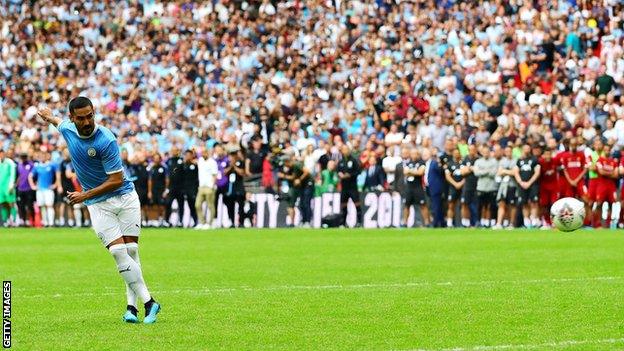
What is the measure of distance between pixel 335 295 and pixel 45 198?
24.9m

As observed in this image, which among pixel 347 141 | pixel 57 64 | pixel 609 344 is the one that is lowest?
pixel 609 344

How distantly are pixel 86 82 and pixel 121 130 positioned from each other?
4213 mm

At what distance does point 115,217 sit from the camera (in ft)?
42.0

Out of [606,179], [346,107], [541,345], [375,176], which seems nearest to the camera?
[541,345]

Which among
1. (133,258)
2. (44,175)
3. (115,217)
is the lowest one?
(133,258)

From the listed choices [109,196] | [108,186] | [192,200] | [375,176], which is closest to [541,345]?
[108,186]

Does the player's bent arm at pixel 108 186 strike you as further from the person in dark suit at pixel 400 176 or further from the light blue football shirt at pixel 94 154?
the person in dark suit at pixel 400 176

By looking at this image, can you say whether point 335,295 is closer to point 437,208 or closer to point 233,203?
point 437,208

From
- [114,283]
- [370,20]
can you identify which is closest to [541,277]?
[114,283]

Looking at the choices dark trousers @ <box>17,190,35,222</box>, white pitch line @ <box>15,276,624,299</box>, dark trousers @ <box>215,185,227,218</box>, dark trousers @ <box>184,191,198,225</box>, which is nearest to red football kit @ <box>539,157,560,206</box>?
dark trousers @ <box>215,185,227,218</box>

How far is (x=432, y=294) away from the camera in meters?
15.2

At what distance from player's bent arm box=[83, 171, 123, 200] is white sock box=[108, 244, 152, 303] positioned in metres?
0.54

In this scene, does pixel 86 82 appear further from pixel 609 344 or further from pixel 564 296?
pixel 609 344

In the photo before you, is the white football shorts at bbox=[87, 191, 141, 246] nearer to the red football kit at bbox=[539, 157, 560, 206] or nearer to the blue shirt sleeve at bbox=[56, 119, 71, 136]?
the blue shirt sleeve at bbox=[56, 119, 71, 136]
